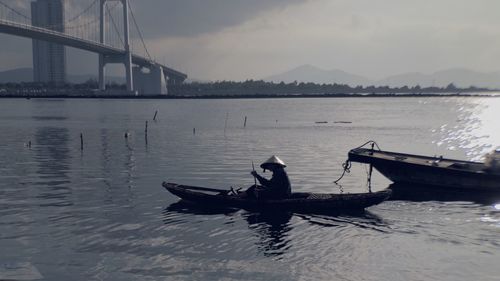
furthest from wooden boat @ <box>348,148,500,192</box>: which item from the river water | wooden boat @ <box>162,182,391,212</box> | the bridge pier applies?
the bridge pier

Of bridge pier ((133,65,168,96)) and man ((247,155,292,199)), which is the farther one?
bridge pier ((133,65,168,96))

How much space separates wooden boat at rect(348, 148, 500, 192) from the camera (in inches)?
752

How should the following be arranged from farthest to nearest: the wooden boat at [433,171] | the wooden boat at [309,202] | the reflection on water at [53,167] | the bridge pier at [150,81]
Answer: the bridge pier at [150,81] → the wooden boat at [433,171] → the reflection on water at [53,167] → the wooden boat at [309,202]

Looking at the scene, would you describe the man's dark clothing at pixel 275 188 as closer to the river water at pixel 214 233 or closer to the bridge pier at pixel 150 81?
the river water at pixel 214 233

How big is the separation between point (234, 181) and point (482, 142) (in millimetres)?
30058

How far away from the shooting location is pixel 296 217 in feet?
49.6

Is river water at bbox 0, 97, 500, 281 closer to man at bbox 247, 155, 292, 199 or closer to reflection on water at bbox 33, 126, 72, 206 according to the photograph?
reflection on water at bbox 33, 126, 72, 206

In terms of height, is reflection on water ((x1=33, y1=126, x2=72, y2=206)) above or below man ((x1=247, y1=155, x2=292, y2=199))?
below

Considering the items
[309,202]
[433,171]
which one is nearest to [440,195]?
[433,171]

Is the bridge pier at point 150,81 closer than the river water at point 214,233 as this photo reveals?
No

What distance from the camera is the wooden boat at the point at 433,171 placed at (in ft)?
62.7

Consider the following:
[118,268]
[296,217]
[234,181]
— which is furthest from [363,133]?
[118,268]

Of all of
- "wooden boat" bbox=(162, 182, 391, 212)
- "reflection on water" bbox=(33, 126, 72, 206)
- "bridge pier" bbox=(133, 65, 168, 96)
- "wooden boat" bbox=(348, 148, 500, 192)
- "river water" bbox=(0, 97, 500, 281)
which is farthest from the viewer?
"bridge pier" bbox=(133, 65, 168, 96)

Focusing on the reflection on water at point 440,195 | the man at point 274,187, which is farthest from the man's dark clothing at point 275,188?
the reflection on water at point 440,195
